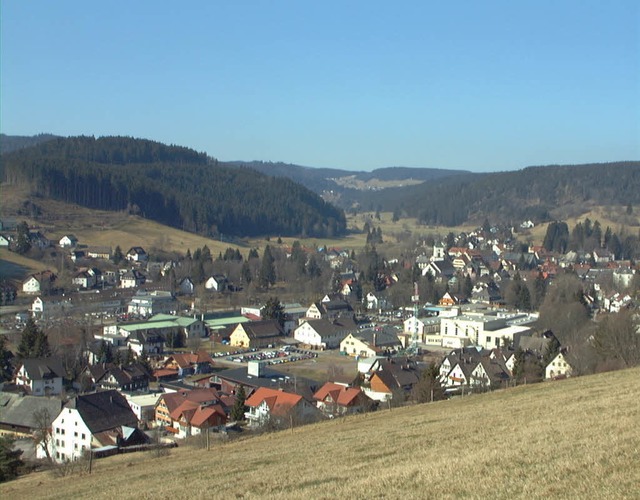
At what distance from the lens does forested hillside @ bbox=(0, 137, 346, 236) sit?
253 ft

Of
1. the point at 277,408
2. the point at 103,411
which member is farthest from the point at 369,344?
the point at 103,411

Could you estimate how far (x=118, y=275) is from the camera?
182ft

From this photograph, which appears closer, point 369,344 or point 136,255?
point 369,344

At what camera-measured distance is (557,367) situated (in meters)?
26.2

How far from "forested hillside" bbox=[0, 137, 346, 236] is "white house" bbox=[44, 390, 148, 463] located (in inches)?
2327

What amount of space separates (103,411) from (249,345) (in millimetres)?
16221

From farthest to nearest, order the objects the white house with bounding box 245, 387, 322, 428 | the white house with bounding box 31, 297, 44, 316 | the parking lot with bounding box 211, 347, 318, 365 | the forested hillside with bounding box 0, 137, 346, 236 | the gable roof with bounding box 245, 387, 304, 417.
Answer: the forested hillside with bounding box 0, 137, 346, 236
the white house with bounding box 31, 297, 44, 316
the parking lot with bounding box 211, 347, 318, 365
the gable roof with bounding box 245, 387, 304, 417
the white house with bounding box 245, 387, 322, 428

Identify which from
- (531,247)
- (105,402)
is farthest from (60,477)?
(531,247)

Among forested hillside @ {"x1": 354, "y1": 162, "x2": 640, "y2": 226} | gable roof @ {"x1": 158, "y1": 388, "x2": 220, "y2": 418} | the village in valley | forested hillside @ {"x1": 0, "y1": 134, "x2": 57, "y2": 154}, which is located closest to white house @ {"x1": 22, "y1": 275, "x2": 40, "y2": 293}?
the village in valley

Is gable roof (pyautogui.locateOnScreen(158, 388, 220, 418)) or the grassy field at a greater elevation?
the grassy field

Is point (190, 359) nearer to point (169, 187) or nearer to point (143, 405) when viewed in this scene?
point (143, 405)

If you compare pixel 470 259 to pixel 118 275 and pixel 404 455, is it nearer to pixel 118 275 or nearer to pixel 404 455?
pixel 118 275

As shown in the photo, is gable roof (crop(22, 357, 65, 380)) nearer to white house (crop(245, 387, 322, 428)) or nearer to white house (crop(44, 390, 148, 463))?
white house (crop(44, 390, 148, 463))

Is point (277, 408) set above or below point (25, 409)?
above
